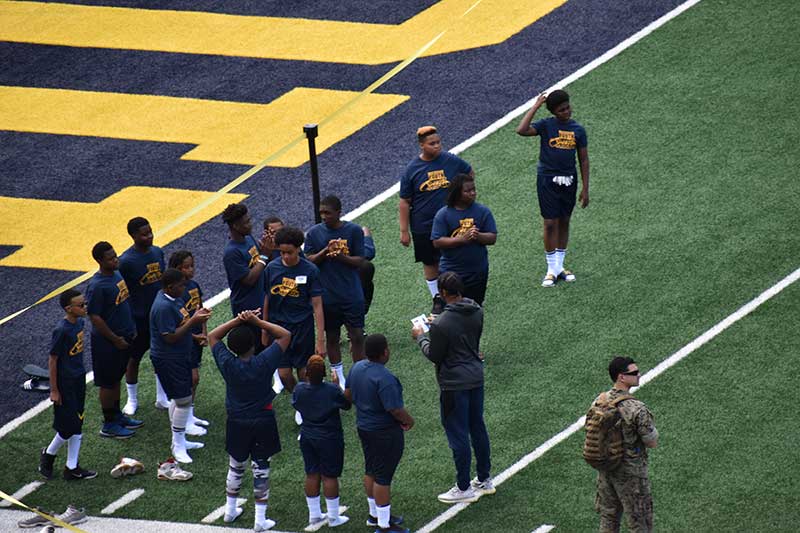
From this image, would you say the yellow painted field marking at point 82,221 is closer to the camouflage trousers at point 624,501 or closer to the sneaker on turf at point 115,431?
the sneaker on turf at point 115,431

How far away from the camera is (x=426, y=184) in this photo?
14.8 meters

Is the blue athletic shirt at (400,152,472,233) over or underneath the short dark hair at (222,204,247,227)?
underneath

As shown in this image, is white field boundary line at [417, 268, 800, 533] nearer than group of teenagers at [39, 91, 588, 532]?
No

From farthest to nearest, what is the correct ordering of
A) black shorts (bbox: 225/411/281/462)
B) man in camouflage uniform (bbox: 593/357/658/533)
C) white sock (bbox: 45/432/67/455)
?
1. white sock (bbox: 45/432/67/455)
2. black shorts (bbox: 225/411/281/462)
3. man in camouflage uniform (bbox: 593/357/658/533)

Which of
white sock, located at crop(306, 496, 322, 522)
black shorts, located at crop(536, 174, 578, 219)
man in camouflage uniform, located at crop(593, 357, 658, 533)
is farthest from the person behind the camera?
black shorts, located at crop(536, 174, 578, 219)

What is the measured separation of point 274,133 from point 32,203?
3.18 metres

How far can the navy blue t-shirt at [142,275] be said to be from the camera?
541 inches

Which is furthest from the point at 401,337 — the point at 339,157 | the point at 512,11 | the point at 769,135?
the point at 512,11

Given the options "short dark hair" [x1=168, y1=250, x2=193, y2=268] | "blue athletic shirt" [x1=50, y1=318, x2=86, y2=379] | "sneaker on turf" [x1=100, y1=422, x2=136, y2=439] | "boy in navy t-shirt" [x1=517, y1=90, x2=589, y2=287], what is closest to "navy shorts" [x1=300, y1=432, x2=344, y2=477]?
"short dark hair" [x1=168, y1=250, x2=193, y2=268]

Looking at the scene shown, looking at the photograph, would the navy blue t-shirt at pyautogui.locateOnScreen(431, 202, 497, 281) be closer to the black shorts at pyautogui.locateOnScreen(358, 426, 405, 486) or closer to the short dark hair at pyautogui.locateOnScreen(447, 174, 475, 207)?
the short dark hair at pyautogui.locateOnScreen(447, 174, 475, 207)

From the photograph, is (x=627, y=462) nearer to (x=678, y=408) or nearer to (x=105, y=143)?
(x=678, y=408)

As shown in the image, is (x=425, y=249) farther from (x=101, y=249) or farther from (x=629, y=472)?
(x=629, y=472)

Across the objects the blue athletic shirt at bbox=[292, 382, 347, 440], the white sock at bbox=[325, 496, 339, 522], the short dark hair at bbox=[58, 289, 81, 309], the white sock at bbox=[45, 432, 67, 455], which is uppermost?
the short dark hair at bbox=[58, 289, 81, 309]

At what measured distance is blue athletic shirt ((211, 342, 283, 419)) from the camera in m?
11.8
